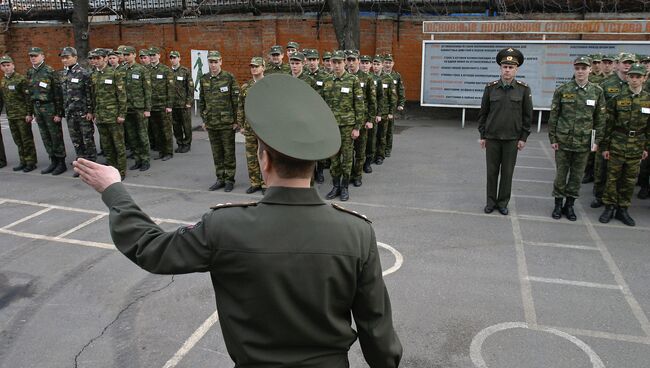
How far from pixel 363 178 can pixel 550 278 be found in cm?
443

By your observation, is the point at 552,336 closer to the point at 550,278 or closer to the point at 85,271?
the point at 550,278

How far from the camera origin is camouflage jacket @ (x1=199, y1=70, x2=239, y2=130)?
26.7 ft

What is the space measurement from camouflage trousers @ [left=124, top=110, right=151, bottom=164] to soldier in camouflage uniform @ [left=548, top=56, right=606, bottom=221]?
281 inches

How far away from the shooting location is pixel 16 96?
9180mm

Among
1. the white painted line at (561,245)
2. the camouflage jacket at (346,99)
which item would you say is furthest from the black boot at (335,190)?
the white painted line at (561,245)

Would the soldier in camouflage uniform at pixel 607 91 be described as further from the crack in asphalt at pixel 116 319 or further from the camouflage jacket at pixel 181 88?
the camouflage jacket at pixel 181 88

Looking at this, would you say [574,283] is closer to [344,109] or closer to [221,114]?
[344,109]

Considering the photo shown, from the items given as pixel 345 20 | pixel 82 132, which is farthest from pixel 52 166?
pixel 345 20

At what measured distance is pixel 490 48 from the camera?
13.6 meters

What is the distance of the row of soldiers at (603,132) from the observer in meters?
6.43

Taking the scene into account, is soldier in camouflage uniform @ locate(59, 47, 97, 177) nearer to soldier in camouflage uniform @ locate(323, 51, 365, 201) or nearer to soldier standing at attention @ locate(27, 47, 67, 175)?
soldier standing at attention @ locate(27, 47, 67, 175)

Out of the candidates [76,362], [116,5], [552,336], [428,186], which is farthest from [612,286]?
[116,5]

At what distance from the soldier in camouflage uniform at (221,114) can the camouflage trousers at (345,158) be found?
5.78ft

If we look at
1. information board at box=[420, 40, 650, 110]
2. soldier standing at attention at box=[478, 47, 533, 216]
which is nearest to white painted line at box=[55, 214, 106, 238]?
soldier standing at attention at box=[478, 47, 533, 216]
